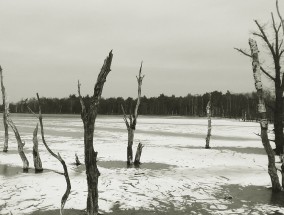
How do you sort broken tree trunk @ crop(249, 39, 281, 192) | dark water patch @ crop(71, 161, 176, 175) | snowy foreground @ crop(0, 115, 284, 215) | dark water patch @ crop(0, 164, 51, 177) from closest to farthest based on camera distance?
snowy foreground @ crop(0, 115, 284, 215), broken tree trunk @ crop(249, 39, 281, 192), dark water patch @ crop(0, 164, 51, 177), dark water patch @ crop(71, 161, 176, 175)

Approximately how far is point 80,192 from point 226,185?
6277 mm

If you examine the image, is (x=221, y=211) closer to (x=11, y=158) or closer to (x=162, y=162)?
(x=162, y=162)

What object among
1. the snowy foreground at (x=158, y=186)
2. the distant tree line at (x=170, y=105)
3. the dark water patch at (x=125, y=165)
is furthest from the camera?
the distant tree line at (x=170, y=105)

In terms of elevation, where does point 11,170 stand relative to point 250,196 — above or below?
above

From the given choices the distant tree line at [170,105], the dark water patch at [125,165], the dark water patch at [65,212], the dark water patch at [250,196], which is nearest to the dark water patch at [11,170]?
the dark water patch at [125,165]

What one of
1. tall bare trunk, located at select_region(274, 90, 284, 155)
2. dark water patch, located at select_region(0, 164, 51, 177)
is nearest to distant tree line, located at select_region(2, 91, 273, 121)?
tall bare trunk, located at select_region(274, 90, 284, 155)

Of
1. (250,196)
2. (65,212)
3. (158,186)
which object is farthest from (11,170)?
(250,196)

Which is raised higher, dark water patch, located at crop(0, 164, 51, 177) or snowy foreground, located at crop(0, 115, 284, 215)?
dark water patch, located at crop(0, 164, 51, 177)

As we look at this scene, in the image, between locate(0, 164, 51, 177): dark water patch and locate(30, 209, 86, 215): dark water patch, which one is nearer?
locate(30, 209, 86, 215): dark water patch

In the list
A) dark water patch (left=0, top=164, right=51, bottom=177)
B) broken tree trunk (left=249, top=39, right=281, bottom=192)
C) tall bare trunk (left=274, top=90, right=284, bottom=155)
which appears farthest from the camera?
tall bare trunk (left=274, top=90, right=284, bottom=155)

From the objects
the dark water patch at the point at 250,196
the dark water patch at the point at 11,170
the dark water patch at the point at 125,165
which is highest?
the dark water patch at the point at 11,170

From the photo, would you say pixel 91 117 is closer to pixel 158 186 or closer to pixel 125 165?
pixel 158 186

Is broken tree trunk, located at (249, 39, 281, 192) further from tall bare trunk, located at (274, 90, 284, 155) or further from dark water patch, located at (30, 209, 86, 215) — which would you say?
tall bare trunk, located at (274, 90, 284, 155)

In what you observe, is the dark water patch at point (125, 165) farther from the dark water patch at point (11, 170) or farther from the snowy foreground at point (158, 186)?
the dark water patch at point (11, 170)
